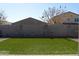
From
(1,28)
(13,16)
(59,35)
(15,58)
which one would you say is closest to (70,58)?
(15,58)

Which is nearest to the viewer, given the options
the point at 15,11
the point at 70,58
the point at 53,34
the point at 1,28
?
the point at 70,58

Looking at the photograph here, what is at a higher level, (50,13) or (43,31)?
(50,13)

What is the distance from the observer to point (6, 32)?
717 cm

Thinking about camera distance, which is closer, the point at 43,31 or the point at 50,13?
the point at 50,13

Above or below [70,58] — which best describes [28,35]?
below

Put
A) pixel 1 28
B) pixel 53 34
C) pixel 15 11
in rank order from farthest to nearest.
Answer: pixel 53 34 < pixel 1 28 < pixel 15 11

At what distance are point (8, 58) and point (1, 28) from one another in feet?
14.0

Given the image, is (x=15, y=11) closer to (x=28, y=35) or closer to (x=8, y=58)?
(x=8, y=58)

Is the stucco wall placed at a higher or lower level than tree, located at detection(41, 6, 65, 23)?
lower

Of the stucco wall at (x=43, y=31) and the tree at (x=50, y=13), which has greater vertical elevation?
the tree at (x=50, y=13)

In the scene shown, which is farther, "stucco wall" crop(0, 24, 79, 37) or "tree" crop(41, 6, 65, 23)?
"stucco wall" crop(0, 24, 79, 37)

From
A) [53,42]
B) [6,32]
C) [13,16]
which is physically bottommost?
[53,42]

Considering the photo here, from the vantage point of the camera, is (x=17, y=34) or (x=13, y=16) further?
(x=17, y=34)

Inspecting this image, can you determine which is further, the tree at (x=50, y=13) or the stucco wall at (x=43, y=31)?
the stucco wall at (x=43, y=31)
